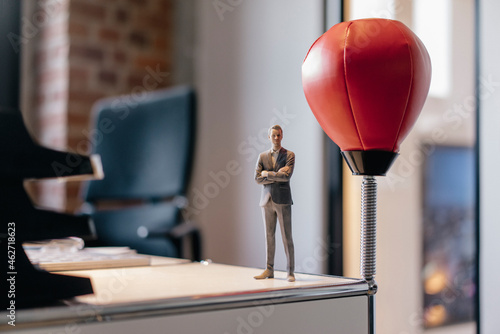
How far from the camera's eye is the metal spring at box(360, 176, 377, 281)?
78cm

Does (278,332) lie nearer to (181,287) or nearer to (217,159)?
(181,287)

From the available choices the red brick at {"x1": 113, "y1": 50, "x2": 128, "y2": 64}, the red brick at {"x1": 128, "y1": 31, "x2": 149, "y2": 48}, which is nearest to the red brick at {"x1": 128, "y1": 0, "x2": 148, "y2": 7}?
the red brick at {"x1": 128, "y1": 31, "x2": 149, "y2": 48}

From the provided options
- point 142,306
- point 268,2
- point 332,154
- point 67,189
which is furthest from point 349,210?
point 142,306

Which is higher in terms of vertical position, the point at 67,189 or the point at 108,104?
the point at 108,104

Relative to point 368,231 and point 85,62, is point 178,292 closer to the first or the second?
point 368,231

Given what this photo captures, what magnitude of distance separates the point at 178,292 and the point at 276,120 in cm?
146

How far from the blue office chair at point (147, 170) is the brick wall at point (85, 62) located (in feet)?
1.74

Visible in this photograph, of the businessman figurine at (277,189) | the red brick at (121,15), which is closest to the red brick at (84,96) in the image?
the red brick at (121,15)

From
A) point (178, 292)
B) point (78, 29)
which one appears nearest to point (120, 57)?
point (78, 29)

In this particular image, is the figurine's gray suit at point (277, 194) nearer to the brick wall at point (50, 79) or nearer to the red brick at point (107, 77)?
the brick wall at point (50, 79)

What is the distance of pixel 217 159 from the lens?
245cm

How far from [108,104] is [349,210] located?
3.22ft

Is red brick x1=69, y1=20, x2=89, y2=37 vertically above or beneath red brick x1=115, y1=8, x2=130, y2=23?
beneath

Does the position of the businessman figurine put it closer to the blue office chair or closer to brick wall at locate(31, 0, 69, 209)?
the blue office chair
